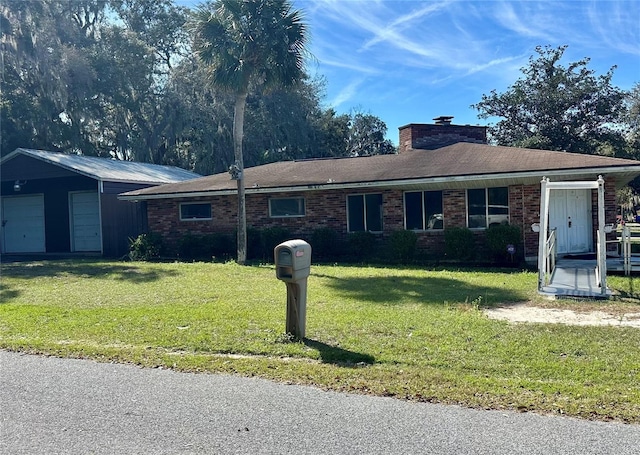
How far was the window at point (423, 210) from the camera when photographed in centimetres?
1567

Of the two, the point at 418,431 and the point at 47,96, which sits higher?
the point at 47,96

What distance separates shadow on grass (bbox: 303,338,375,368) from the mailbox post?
397 mm

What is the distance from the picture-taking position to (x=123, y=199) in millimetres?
19609

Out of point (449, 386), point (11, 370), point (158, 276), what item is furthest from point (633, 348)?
point (158, 276)

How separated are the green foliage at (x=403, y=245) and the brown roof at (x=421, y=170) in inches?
56.7

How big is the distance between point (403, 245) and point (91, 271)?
8763mm

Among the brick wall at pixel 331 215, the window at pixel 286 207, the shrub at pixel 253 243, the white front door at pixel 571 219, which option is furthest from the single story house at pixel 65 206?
the white front door at pixel 571 219

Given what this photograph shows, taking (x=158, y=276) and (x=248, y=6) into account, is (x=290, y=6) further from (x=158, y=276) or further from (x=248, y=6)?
(x=158, y=276)

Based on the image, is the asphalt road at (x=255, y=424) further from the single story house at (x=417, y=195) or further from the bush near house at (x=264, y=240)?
the bush near house at (x=264, y=240)

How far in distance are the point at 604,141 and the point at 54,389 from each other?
30756 mm

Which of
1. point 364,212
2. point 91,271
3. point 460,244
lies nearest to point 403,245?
point 460,244

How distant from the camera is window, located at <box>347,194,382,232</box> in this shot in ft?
54.2

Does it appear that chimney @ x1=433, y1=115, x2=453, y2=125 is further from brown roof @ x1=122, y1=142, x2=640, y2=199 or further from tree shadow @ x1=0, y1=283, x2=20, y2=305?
tree shadow @ x1=0, y1=283, x2=20, y2=305

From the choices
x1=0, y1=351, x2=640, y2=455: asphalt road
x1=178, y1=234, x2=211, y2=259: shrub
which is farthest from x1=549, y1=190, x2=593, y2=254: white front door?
x1=0, y1=351, x2=640, y2=455: asphalt road
